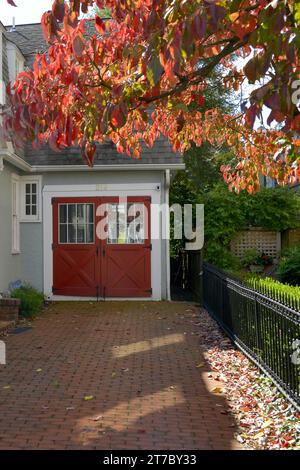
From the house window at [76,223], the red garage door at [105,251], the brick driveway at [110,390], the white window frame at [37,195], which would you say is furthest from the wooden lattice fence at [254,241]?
the white window frame at [37,195]

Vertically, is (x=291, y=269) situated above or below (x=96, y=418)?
above

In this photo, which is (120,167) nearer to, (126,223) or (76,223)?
(126,223)

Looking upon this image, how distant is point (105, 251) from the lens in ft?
41.2

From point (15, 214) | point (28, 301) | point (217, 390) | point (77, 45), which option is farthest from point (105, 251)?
point (77, 45)

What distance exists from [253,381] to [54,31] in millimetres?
4373

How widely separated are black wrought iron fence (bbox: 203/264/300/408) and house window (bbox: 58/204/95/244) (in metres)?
4.28

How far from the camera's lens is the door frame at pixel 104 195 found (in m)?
12.5

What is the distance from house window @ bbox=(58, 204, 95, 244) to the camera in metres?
12.7

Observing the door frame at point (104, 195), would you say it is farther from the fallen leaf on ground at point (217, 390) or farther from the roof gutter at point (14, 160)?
the fallen leaf on ground at point (217, 390)

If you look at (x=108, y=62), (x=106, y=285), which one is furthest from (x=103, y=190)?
(x=108, y=62)

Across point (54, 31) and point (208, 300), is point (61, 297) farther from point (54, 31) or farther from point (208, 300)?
point (54, 31)

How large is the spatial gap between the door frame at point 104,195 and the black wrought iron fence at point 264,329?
10.5ft

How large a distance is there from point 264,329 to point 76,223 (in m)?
7.35

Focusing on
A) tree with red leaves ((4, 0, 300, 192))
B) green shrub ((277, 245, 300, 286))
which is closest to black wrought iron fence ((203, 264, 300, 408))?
tree with red leaves ((4, 0, 300, 192))
